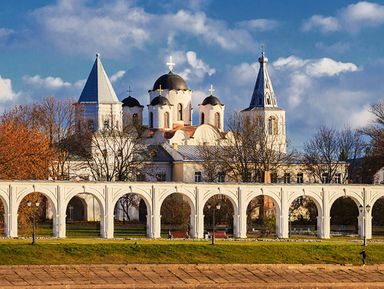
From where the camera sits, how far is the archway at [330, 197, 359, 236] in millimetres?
81938

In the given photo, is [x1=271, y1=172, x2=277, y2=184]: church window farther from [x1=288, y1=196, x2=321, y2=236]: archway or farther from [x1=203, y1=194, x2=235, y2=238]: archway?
[x1=203, y1=194, x2=235, y2=238]: archway

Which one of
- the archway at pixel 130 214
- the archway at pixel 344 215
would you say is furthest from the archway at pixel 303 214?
the archway at pixel 130 214

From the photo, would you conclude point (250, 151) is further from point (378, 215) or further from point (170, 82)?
point (170, 82)

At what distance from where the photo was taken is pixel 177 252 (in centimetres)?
6225

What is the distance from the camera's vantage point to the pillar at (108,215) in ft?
232

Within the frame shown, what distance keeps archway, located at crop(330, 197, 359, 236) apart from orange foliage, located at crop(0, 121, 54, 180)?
17551mm

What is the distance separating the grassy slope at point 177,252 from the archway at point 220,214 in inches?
509

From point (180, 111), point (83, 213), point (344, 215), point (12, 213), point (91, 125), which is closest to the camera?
point (12, 213)

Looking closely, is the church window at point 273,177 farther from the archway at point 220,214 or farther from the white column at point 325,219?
the white column at point 325,219

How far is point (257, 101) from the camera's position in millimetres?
108500

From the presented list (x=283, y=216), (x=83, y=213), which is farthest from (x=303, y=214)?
(x=283, y=216)

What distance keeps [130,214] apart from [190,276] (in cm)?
3383

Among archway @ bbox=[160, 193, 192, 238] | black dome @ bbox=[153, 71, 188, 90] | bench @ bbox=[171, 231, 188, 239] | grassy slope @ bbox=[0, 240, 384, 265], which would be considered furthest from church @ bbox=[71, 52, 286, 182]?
grassy slope @ bbox=[0, 240, 384, 265]

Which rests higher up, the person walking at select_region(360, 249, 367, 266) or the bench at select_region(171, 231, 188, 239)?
the bench at select_region(171, 231, 188, 239)
